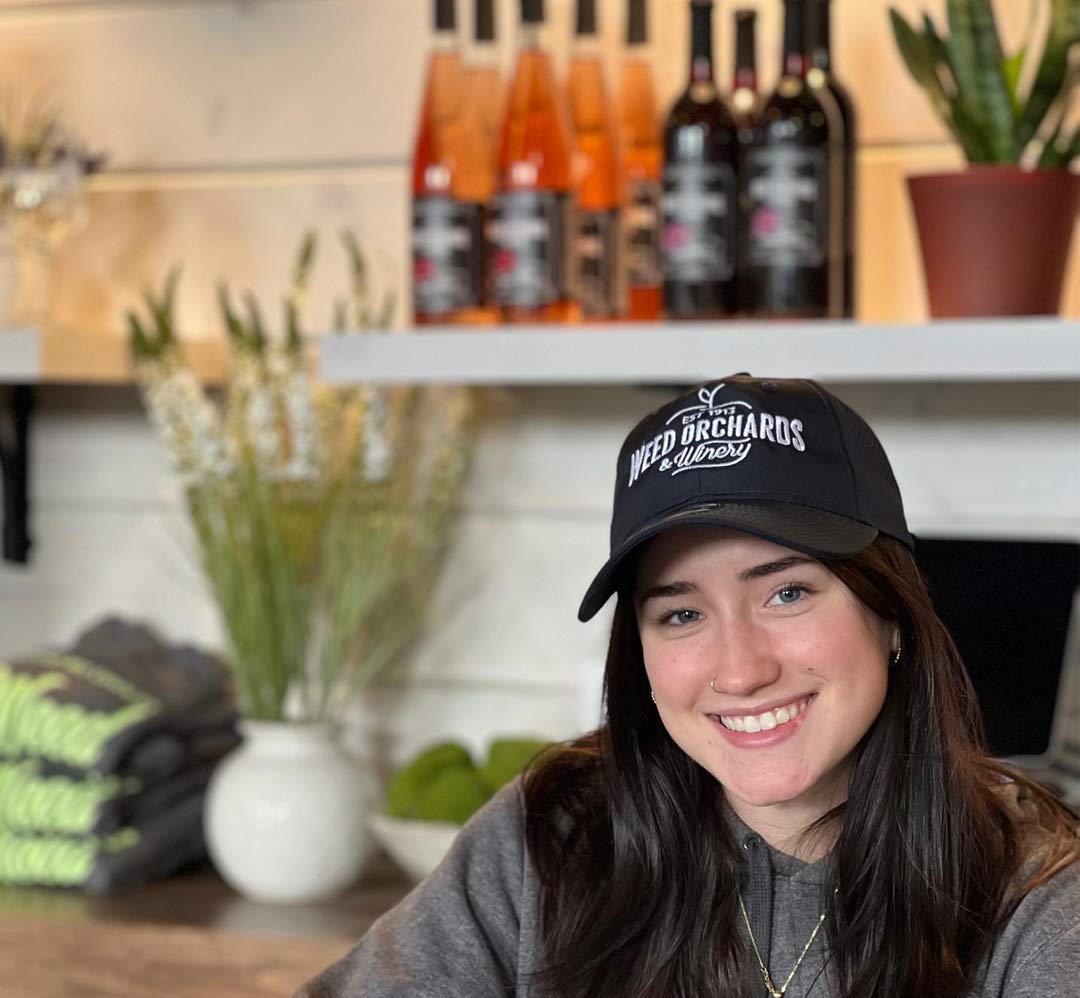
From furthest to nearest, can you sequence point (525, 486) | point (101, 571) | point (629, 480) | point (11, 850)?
point (101, 571) < point (525, 486) < point (11, 850) < point (629, 480)

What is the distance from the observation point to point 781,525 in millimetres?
1018

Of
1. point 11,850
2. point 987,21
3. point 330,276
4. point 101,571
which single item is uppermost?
point 987,21

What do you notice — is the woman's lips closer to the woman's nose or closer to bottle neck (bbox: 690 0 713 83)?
the woman's nose

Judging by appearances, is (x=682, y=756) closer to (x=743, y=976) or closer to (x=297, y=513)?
(x=743, y=976)

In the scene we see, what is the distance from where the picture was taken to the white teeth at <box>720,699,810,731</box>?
107 centimetres

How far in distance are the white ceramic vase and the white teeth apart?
2.49ft

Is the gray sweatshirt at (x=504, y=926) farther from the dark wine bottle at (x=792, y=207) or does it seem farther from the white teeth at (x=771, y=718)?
the dark wine bottle at (x=792, y=207)

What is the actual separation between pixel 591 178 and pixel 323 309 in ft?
1.23

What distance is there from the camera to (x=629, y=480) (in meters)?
1.08

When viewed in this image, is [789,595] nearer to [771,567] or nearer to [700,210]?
[771,567]

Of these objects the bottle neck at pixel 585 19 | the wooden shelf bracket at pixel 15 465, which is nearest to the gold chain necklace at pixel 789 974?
the bottle neck at pixel 585 19

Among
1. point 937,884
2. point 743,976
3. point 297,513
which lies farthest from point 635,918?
point 297,513

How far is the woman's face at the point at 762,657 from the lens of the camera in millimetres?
1066

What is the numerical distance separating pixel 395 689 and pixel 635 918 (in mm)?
838
